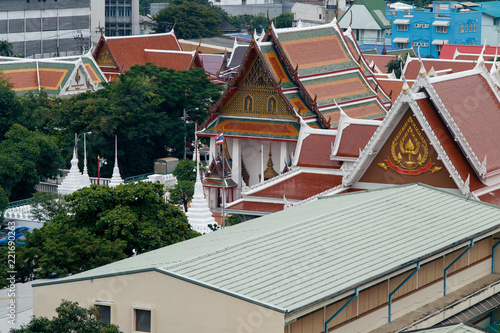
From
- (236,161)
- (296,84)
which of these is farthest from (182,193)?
(296,84)

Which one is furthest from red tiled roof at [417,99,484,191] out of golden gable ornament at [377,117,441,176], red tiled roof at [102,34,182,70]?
red tiled roof at [102,34,182,70]

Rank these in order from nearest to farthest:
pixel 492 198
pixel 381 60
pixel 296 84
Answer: pixel 492 198 < pixel 296 84 < pixel 381 60

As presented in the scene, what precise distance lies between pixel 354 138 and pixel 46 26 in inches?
2550

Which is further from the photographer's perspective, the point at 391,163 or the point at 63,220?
the point at 391,163

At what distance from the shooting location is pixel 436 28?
4695 inches

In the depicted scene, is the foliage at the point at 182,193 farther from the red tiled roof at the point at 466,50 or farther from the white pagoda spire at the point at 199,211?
the red tiled roof at the point at 466,50

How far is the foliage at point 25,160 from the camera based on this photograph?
52906 millimetres

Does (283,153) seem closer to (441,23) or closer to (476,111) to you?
(476,111)

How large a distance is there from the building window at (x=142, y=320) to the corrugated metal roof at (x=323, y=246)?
770mm

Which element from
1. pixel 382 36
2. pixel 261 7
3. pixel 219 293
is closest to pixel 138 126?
pixel 219 293

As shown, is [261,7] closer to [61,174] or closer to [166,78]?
[166,78]

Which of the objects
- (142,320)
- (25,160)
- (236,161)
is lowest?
(25,160)

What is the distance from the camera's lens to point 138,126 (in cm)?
6312

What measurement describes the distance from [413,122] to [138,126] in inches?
1114
